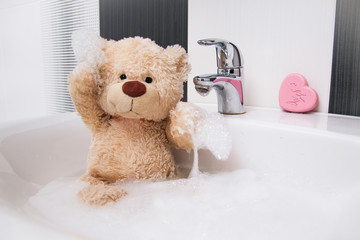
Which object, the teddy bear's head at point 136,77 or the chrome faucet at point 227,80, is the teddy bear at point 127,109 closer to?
the teddy bear's head at point 136,77

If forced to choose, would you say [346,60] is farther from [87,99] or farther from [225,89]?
[87,99]

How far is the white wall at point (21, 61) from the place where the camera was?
2.01 m

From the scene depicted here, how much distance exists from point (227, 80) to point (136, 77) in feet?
1.00

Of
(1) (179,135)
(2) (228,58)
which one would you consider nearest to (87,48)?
(1) (179,135)

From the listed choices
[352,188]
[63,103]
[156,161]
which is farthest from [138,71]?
[63,103]

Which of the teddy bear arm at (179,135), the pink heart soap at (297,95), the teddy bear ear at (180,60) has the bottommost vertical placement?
the teddy bear arm at (179,135)

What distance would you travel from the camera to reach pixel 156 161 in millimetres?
576

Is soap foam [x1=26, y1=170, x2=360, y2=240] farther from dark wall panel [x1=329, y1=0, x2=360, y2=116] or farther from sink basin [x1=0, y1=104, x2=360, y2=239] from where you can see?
dark wall panel [x1=329, y1=0, x2=360, y2=116]

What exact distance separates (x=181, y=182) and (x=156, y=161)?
0.07m

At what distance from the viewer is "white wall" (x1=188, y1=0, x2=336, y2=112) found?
0.74 metres

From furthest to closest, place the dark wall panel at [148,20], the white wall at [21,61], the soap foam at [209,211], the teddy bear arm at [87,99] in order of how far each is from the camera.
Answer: the white wall at [21,61], the dark wall panel at [148,20], the teddy bear arm at [87,99], the soap foam at [209,211]

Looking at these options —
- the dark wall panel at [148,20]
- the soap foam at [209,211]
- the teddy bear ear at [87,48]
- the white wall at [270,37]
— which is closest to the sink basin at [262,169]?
the soap foam at [209,211]

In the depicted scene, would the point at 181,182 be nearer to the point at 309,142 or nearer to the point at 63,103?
the point at 309,142

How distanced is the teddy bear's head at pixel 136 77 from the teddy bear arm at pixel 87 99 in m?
0.01
